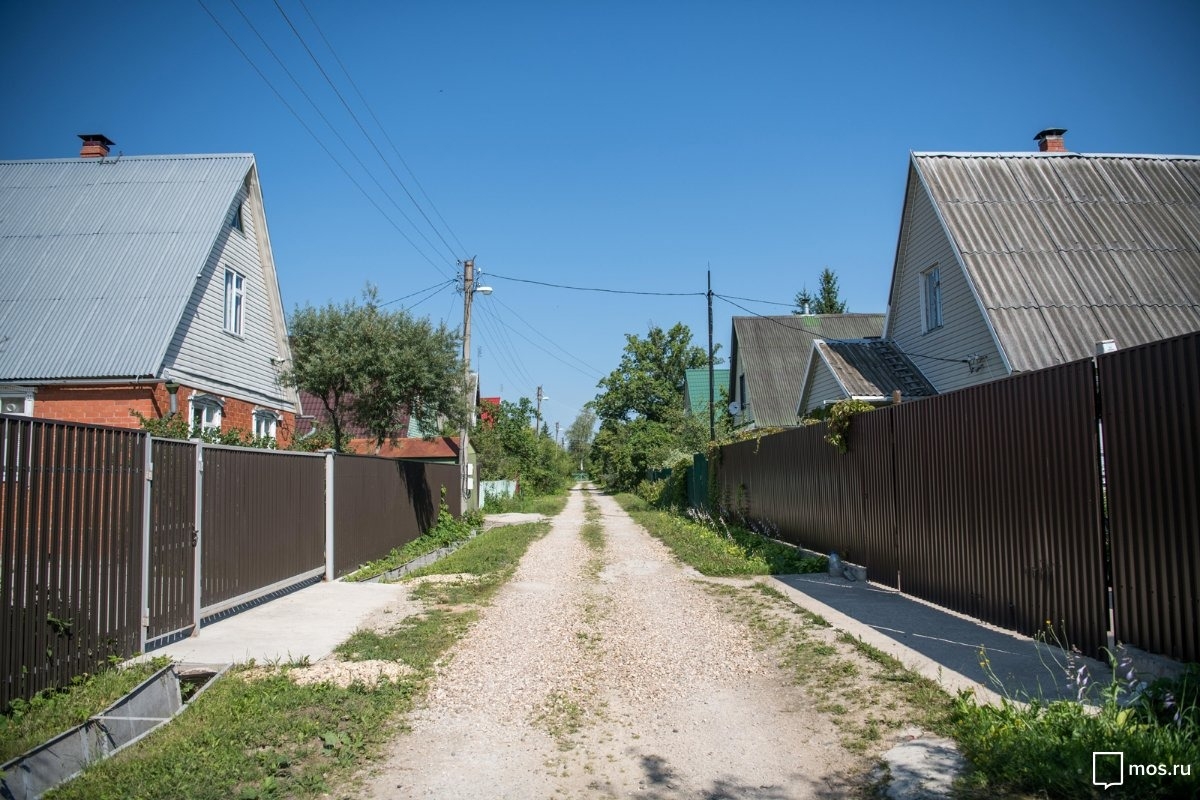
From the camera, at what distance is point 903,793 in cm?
391

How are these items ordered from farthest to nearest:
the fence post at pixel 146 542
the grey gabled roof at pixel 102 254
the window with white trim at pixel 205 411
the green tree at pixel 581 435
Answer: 1. the green tree at pixel 581 435
2. the window with white trim at pixel 205 411
3. the grey gabled roof at pixel 102 254
4. the fence post at pixel 146 542

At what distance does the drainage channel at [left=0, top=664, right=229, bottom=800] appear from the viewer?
398cm

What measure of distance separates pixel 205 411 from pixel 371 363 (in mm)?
3650

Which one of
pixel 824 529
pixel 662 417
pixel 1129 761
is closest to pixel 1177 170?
pixel 824 529

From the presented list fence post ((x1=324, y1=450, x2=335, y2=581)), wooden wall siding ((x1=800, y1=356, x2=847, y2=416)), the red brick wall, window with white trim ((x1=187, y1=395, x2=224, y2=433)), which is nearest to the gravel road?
fence post ((x1=324, y1=450, x2=335, y2=581))

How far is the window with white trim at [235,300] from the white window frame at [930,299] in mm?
15144

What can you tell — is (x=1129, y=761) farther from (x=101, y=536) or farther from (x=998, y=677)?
(x=101, y=536)

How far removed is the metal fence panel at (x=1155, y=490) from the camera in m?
4.80

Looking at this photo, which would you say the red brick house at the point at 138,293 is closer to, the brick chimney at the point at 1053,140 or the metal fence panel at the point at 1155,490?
→ the metal fence panel at the point at 1155,490

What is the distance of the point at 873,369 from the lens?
59.0 feet

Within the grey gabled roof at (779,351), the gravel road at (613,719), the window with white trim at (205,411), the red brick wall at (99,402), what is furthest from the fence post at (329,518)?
the grey gabled roof at (779,351)

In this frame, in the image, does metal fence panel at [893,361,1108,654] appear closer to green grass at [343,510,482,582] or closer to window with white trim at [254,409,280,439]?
green grass at [343,510,482,582]

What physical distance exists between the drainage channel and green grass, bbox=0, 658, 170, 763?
6.6 inches

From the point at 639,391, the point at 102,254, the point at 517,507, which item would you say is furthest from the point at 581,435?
the point at 102,254
